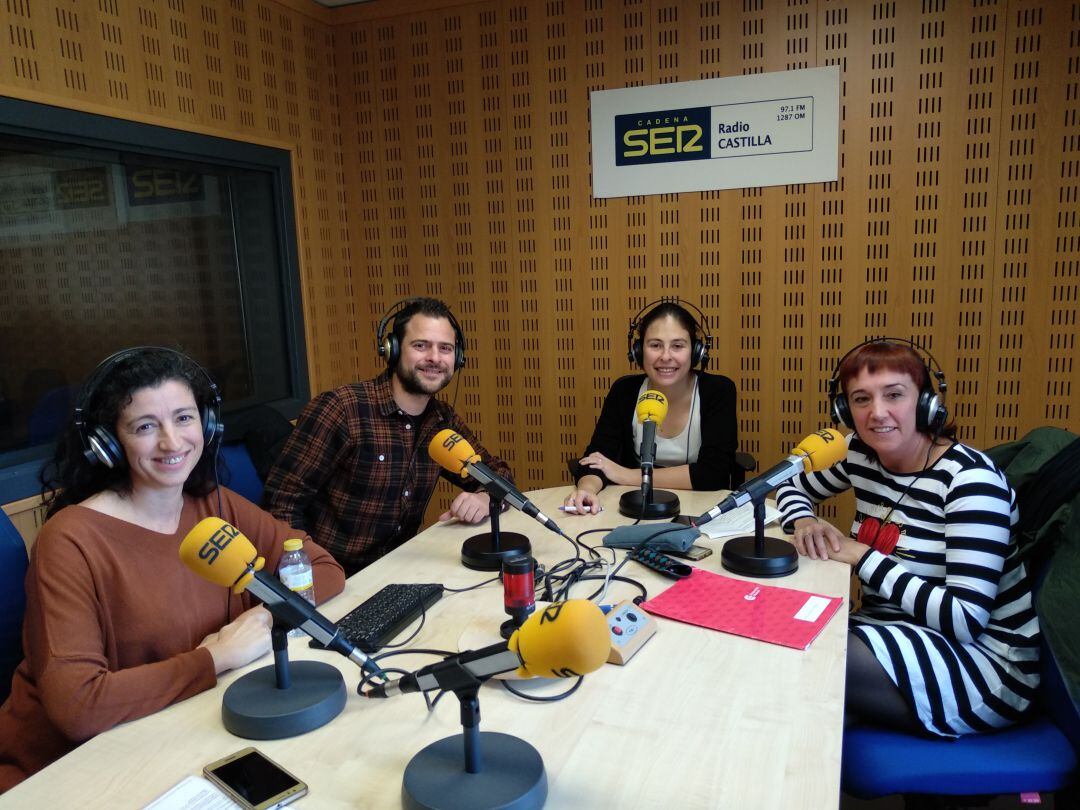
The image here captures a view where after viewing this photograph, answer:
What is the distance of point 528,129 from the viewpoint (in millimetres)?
3740

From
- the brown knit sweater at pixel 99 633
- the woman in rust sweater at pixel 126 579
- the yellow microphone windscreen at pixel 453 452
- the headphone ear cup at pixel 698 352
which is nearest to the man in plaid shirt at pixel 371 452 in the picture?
the yellow microphone windscreen at pixel 453 452

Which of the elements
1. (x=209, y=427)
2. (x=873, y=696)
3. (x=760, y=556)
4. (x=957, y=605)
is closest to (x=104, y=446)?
(x=209, y=427)

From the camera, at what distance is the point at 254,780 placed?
3.76ft

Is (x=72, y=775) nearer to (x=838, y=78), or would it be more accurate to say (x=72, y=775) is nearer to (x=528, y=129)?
(x=528, y=129)

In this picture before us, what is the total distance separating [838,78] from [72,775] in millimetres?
3533

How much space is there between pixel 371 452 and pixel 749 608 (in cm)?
134

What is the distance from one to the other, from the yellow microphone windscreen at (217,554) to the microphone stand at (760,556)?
1.19 metres

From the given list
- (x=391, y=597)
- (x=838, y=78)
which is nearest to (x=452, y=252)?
(x=838, y=78)

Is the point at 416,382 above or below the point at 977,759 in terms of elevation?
above

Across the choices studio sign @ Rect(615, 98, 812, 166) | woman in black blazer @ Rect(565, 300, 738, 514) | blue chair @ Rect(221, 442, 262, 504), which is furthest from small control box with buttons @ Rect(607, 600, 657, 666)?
studio sign @ Rect(615, 98, 812, 166)

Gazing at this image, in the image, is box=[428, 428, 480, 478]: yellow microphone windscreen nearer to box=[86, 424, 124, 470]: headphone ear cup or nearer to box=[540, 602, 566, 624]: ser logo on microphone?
box=[86, 424, 124, 470]: headphone ear cup

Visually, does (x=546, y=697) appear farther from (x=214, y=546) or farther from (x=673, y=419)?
(x=673, y=419)

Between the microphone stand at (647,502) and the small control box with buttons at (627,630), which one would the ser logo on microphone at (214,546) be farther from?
the microphone stand at (647,502)

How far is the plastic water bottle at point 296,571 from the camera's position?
159 cm
